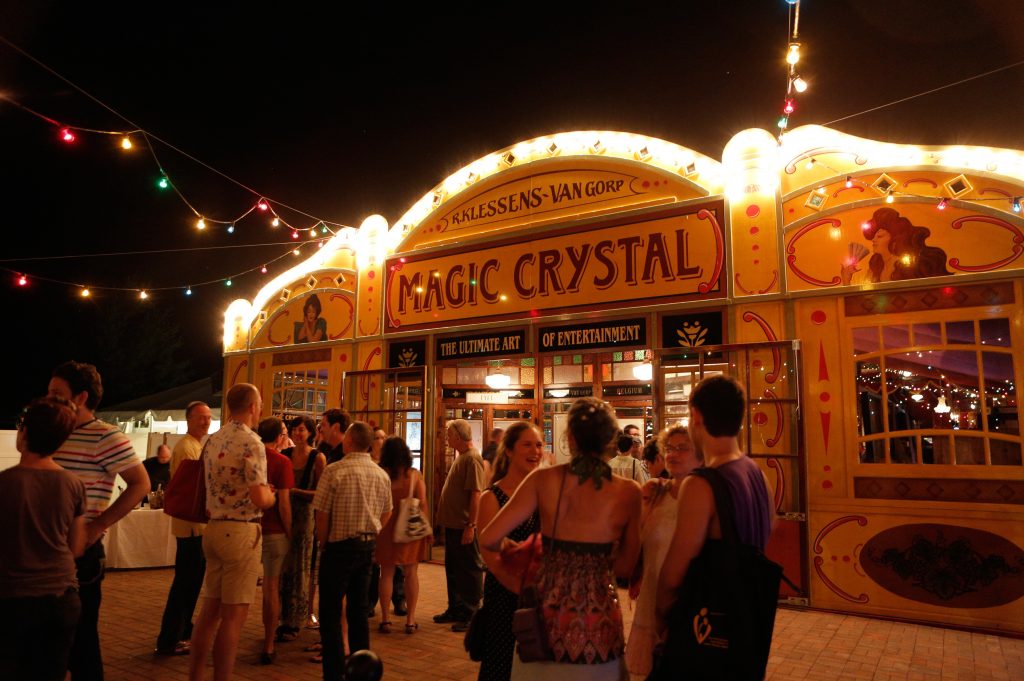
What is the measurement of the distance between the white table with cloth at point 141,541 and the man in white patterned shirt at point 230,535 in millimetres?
4806

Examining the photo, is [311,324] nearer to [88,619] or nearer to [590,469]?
[88,619]

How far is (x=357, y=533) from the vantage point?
408cm

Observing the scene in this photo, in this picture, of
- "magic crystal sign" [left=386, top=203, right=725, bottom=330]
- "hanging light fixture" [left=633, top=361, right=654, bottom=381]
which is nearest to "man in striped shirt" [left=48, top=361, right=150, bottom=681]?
"magic crystal sign" [left=386, top=203, right=725, bottom=330]

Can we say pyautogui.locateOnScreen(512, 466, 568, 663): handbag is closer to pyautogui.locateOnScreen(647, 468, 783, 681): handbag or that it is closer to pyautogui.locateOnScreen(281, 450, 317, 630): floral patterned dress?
pyautogui.locateOnScreen(647, 468, 783, 681): handbag

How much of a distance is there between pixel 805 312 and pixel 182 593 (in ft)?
20.1

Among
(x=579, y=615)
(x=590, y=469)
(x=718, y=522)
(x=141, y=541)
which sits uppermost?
(x=590, y=469)

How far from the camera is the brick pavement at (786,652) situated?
4465 millimetres

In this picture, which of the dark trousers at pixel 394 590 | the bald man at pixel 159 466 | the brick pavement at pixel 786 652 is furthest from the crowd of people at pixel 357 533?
the bald man at pixel 159 466

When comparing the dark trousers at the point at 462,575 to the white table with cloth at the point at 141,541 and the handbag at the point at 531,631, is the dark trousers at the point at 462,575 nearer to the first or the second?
the handbag at the point at 531,631

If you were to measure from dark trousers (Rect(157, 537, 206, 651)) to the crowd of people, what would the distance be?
1 centimetres

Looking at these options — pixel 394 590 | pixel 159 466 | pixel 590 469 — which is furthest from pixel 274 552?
pixel 159 466

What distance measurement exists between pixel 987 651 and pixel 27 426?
6378 mm

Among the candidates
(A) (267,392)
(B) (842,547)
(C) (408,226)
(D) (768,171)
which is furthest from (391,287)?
(B) (842,547)

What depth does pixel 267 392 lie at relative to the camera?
36.6 ft
